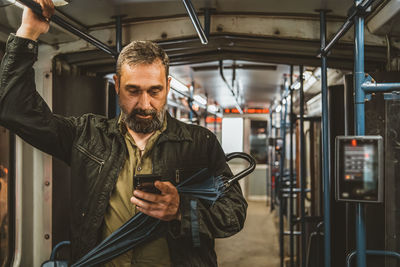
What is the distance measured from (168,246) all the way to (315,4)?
200 centimetres

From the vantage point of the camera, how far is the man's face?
1.53 m

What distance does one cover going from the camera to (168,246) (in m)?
1.45

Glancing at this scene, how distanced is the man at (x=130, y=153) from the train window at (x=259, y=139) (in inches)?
369

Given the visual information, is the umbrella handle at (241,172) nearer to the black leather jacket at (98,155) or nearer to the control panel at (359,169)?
the black leather jacket at (98,155)

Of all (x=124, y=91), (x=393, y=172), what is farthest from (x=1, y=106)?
(x=393, y=172)

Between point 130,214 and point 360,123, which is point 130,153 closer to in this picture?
point 130,214

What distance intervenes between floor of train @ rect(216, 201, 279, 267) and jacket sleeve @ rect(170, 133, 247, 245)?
12.0 ft

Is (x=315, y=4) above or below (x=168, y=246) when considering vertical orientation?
above

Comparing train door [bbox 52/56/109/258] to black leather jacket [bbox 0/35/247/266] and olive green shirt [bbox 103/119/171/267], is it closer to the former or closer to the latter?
black leather jacket [bbox 0/35/247/266]

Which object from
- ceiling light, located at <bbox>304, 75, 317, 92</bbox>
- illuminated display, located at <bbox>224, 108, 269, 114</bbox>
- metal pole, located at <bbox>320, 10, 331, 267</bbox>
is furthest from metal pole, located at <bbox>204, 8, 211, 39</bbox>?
illuminated display, located at <bbox>224, 108, 269, 114</bbox>

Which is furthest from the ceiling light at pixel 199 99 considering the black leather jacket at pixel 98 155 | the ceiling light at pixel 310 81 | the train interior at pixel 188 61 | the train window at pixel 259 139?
the train window at pixel 259 139

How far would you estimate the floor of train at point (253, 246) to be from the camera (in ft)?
16.6

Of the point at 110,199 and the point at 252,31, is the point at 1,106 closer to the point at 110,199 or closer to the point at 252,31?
the point at 110,199

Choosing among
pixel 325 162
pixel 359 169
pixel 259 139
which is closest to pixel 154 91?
pixel 359 169
